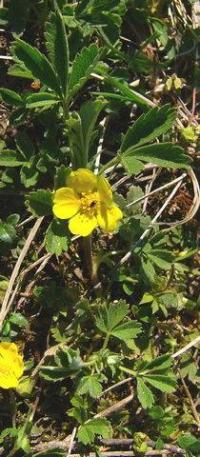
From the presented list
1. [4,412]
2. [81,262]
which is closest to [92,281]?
[81,262]

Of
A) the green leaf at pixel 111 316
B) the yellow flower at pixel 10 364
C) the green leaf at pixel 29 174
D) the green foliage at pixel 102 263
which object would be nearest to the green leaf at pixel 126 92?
the green foliage at pixel 102 263

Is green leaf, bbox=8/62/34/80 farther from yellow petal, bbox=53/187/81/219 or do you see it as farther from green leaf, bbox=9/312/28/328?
green leaf, bbox=9/312/28/328

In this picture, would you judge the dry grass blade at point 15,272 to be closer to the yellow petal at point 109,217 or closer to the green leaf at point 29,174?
the green leaf at point 29,174

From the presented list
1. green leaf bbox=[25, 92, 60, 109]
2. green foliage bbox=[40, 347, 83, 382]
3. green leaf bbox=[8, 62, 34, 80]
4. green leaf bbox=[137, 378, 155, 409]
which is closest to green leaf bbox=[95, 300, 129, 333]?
green foliage bbox=[40, 347, 83, 382]

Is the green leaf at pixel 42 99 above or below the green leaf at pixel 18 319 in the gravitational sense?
above

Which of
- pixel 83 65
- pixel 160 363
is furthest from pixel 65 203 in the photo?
pixel 160 363
